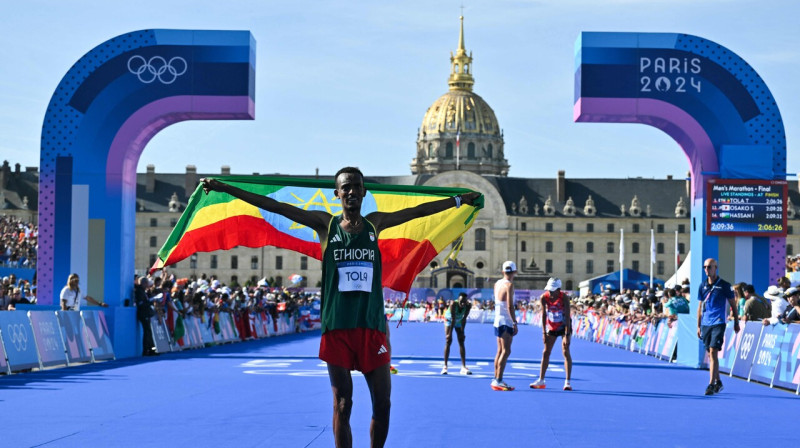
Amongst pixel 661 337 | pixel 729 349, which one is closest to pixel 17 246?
pixel 661 337

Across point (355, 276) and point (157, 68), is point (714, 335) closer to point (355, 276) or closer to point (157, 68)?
point (355, 276)

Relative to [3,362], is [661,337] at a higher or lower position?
lower

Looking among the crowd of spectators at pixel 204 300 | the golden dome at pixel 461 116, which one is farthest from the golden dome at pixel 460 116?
the crowd of spectators at pixel 204 300

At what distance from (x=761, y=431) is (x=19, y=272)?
35388mm

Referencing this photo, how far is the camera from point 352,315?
25.5 feet

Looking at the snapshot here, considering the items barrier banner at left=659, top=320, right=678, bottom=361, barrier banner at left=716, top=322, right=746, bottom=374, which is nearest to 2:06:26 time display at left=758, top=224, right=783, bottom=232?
barrier banner at left=716, top=322, right=746, bottom=374

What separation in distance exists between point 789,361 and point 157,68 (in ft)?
42.3

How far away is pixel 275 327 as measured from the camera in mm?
41969

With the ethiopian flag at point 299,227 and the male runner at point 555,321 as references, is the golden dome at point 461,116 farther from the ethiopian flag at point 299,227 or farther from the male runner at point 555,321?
the ethiopian flag at point 299,227

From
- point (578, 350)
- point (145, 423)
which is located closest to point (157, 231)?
point (578, 350)

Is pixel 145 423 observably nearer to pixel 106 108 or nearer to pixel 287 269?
pixel 106 108

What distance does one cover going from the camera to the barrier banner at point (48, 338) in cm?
1980

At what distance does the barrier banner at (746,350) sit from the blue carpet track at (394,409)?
57 centimetres

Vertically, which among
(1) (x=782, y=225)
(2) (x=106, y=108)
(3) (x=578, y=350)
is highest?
(2) (x=106, y=108)
